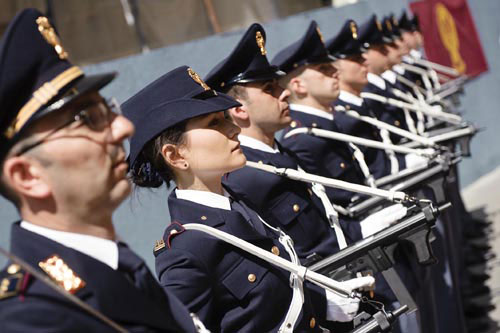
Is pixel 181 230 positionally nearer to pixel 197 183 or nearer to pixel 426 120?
pixel 197 183

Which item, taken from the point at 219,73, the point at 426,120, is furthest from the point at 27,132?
the point at 426,120

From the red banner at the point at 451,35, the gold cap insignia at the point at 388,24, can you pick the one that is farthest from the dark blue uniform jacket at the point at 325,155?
the red banner at the point at 451,35

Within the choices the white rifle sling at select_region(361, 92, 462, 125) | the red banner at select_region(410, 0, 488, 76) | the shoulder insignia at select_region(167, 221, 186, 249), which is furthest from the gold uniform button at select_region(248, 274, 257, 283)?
the red banner at select_region(410, 0, 488, 76)

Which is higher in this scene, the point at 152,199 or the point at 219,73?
the point at 219,73

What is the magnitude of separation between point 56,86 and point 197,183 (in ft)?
2.64

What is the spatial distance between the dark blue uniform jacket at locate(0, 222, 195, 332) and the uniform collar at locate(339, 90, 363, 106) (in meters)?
2.83

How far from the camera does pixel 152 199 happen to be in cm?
362

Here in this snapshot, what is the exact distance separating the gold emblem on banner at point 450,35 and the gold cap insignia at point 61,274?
6.75m

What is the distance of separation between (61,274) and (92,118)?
0.29 metres

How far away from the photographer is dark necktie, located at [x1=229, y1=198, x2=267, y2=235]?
2334 mm

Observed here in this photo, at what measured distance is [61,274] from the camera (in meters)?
1.46

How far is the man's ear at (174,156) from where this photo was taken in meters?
2.22

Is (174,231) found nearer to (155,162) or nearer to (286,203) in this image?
(155,162)

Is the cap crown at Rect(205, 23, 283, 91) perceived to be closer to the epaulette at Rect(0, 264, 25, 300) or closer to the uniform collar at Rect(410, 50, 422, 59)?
the epaulette at Rect(0, 264, 25, 300)
